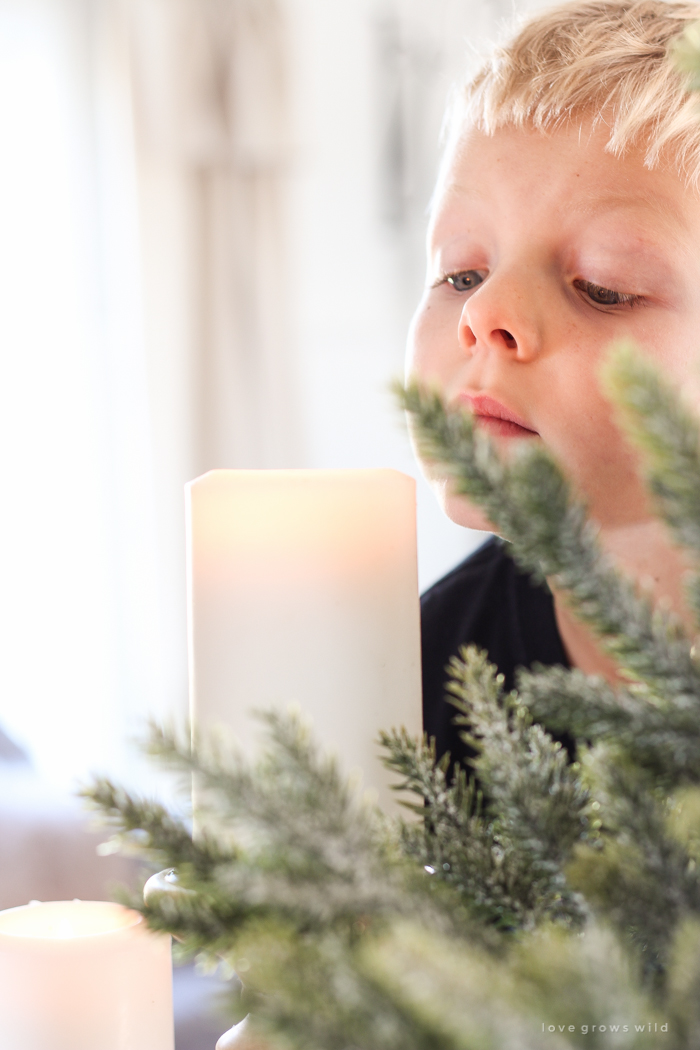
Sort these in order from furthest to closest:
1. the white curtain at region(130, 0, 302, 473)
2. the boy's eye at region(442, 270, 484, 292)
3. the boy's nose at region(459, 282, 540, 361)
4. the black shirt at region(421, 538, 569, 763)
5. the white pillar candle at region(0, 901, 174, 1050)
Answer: the white curtain at region(130, 0, 302, 473)
the black shirt at region(421, 538, 569, 763)
the boy's eye at region(442, 270, 484, 292)
the boy's nose at region(459, 282, 540, 361)
the white pillar candle at region(0, 901, 174, 1050)

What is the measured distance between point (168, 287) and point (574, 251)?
1.60m

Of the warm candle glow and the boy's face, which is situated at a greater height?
the boy's face

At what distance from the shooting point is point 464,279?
72 centimetres

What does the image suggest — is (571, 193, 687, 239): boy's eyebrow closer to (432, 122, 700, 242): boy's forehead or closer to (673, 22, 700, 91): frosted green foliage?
(432, 122, 700, 242): boy's forehead

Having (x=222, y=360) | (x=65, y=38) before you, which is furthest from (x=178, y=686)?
(x=65, y=38)

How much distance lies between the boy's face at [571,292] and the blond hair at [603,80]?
15mm

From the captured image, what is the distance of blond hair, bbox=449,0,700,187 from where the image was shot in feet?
2.14

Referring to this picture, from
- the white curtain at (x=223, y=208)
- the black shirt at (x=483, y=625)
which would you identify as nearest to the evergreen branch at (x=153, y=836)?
the black shirt at (x=483, y=625)

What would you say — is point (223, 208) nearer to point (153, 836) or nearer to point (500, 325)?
point (500, 325)

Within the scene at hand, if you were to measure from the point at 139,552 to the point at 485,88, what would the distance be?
1437 millimetres

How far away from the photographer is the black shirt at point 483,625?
90cm

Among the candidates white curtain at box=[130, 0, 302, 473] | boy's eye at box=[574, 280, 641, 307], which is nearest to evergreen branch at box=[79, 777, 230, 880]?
boy's eye at box=[574, 280, 641, 307]

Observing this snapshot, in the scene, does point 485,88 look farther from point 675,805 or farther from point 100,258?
point 100,258

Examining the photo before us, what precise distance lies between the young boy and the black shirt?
0.19 meters
